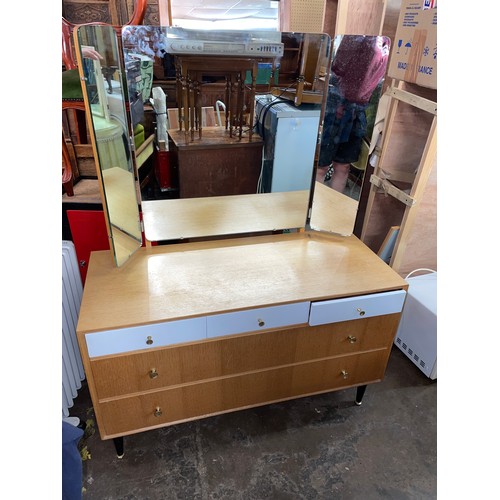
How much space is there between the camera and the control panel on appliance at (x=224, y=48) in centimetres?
123

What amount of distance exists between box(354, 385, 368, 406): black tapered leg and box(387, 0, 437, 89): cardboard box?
1.27 metres

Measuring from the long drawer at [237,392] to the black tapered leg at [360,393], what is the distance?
7 cm

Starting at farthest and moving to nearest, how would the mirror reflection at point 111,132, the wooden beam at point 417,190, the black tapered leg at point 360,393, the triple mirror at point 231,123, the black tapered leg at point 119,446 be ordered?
1. the black tapered leg at point 360,393
2. the wooden beam at point 417,190
3. the black tapered leg at point 119,446
4. the triple mirror at point 231,123
5. the mirror reflection at point 111,132

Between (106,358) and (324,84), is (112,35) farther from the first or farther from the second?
(106,358)

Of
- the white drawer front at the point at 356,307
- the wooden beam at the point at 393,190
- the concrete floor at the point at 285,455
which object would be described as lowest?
the concrete floor at the point at 285,455

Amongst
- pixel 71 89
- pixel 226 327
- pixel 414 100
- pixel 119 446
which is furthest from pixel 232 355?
pixel 414 100

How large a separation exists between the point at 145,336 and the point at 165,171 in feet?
1.94

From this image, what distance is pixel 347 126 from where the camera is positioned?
153 centimetres

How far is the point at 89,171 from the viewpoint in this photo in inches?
69.0

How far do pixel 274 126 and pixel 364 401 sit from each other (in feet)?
4.25

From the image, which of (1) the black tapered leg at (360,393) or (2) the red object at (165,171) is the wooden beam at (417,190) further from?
(2) the red object at (165,171)

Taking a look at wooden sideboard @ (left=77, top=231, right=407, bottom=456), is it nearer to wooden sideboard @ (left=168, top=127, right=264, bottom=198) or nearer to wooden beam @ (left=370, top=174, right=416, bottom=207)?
wooden sideboard @ (left=168, top=127, right=264, bottom=198)

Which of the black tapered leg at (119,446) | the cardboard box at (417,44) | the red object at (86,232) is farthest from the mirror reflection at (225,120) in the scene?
the black tapered leg at (119,446)

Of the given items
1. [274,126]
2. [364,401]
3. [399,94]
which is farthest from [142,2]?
[364,401]
